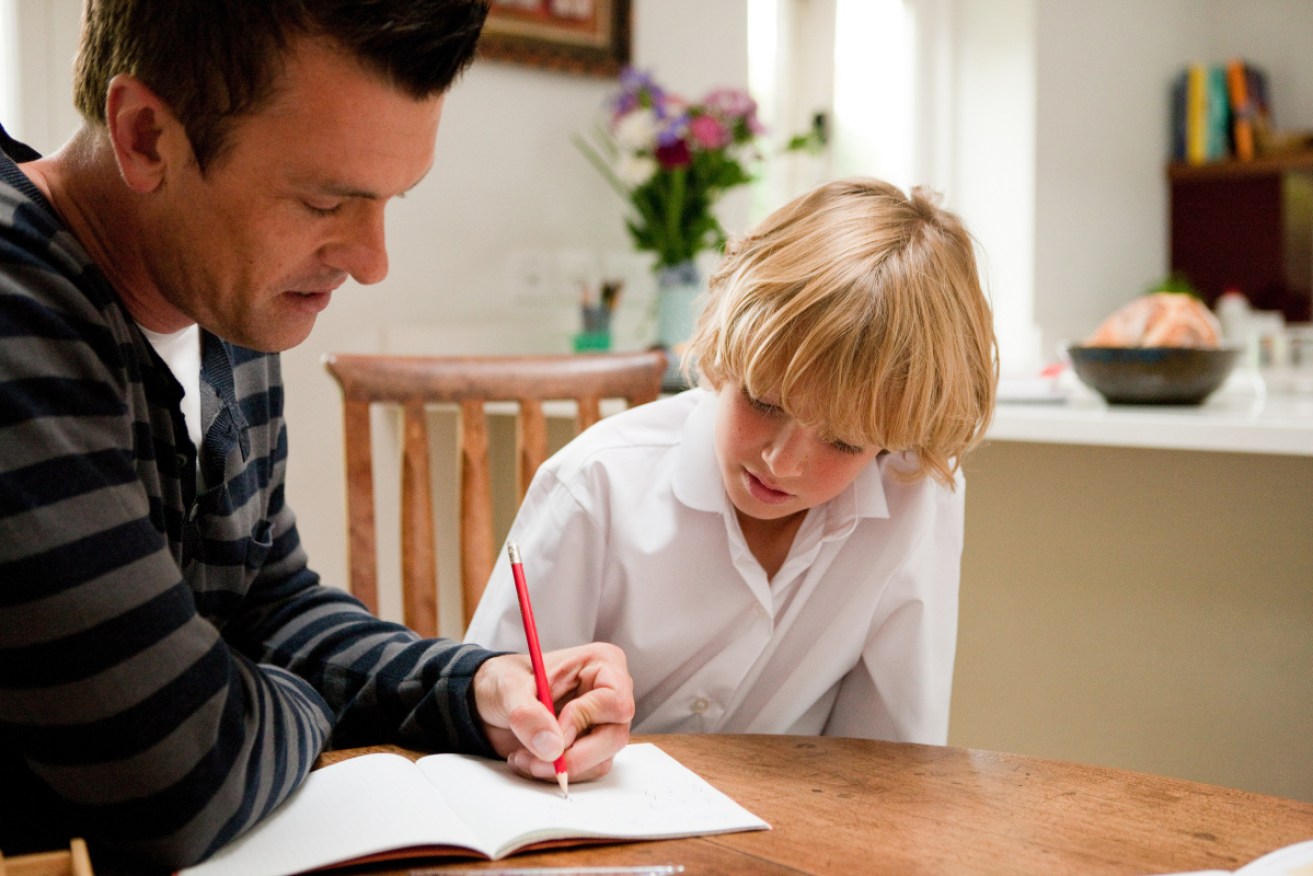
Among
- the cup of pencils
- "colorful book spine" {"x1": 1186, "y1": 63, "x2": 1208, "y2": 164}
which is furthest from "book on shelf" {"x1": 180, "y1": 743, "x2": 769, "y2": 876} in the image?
"colorful book spine" {"x1": 1186, "y1": 63, "x2": 1208, "y2": 164}

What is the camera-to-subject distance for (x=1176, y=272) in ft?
14.3

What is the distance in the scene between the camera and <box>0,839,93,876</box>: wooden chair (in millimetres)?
579

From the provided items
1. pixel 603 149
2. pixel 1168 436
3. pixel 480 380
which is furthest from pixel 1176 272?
pixel 480 380

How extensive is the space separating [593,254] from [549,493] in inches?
55.8

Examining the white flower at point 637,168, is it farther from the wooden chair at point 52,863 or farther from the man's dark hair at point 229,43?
the wooden chair at point 52,863

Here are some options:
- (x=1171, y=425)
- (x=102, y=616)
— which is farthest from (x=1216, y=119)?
(x=102, y=616)

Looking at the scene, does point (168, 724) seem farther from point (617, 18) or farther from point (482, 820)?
point (617, 18)

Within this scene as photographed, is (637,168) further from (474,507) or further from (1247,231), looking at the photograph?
(1247,231)

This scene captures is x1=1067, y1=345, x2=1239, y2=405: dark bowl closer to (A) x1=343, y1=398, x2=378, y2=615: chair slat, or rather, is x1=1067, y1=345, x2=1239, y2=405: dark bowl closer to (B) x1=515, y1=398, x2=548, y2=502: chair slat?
(B) x1=515, y1=398, x2=548, y2=502: chair slat

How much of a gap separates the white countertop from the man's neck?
106cm

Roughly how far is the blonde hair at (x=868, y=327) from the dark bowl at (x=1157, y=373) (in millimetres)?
608

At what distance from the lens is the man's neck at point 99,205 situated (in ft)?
2.46

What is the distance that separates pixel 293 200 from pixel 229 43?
0.30ft

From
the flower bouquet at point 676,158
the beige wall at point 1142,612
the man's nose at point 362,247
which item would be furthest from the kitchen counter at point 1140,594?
the man's nose at point 362,247
